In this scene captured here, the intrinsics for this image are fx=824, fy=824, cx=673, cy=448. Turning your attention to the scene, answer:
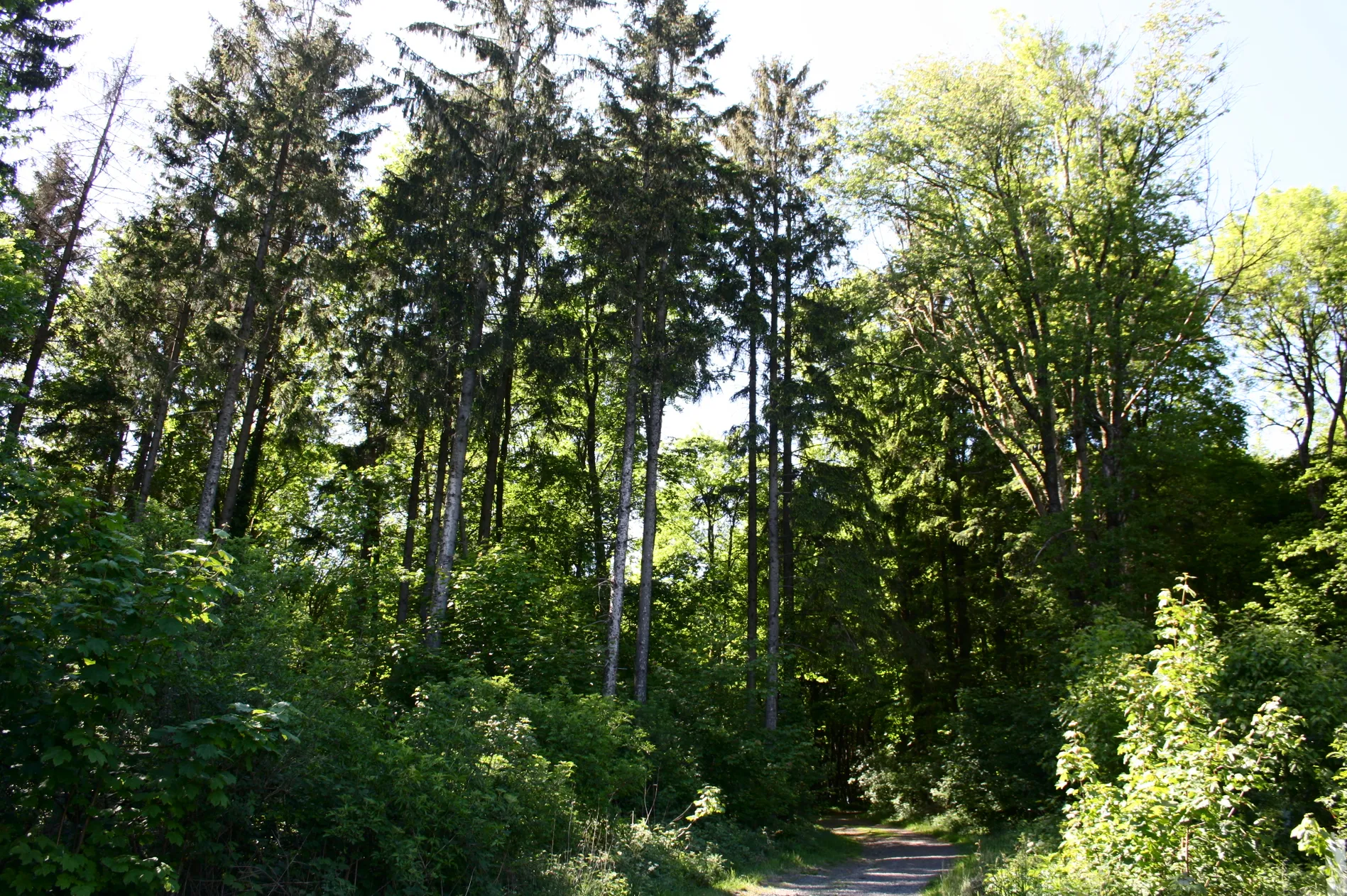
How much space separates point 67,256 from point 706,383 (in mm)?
15353

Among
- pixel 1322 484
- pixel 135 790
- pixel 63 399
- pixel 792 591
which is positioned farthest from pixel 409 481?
pixel 1322 484

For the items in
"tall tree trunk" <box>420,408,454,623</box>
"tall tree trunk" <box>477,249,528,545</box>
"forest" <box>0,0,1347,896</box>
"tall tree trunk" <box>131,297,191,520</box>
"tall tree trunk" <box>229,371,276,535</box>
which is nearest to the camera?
"forest" <box>0,0,1347,896</box>

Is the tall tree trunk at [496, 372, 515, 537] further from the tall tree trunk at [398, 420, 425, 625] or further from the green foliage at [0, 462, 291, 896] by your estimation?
the green foliage at [0, 462, 291, 896]

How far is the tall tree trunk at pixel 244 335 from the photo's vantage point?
1662 cm

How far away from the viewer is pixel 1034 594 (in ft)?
63.4

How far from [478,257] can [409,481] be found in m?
9.61

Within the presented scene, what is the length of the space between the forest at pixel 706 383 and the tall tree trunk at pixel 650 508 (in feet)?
0.34

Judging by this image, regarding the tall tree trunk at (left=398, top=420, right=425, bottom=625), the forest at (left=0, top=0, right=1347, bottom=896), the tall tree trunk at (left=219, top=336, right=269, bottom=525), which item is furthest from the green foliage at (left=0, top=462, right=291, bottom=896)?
the tall tree trunk at (left=219, top=336, right=269, bottom=525)

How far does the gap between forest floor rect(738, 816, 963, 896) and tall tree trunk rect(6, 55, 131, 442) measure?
59.5 feet

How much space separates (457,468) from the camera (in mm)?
17047

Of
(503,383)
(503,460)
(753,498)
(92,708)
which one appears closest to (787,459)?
(753,498)

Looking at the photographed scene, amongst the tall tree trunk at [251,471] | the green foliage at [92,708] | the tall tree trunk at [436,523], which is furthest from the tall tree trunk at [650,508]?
the green foliage at [92,708]

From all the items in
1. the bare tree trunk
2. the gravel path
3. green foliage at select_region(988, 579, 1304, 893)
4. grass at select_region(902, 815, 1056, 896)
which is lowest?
the gravel path

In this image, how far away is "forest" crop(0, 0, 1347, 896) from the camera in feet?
47.5
